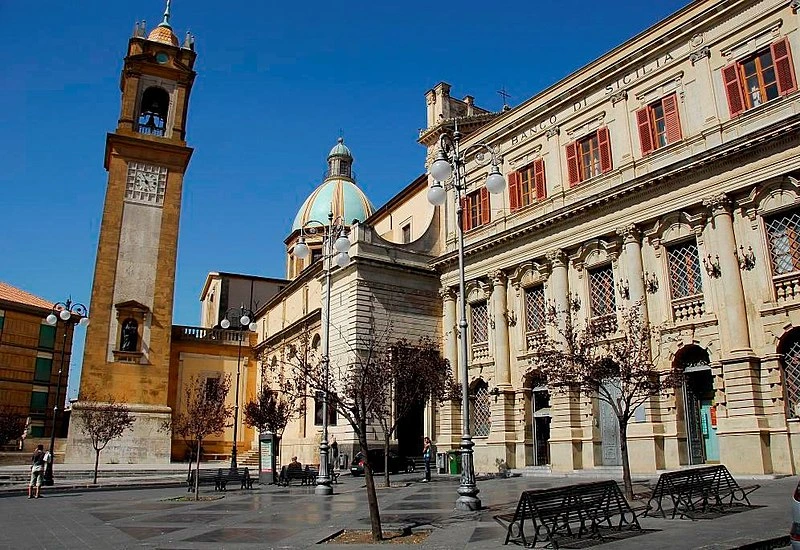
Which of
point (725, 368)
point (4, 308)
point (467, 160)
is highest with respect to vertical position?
point (467, 160)

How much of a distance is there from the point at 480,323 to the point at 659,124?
1225cm

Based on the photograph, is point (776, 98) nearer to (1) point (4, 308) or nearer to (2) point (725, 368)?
(2) point (725, 368)

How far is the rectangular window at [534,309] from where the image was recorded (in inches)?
1078

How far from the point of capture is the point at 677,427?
69.3 feet

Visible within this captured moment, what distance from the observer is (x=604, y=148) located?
25594mm

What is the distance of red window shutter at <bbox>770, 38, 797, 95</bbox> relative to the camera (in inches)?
771

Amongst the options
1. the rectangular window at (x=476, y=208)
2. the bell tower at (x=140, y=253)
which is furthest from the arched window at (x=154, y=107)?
the rectangular window at (x=476, y=208)

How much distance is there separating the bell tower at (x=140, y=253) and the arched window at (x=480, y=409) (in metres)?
17.8

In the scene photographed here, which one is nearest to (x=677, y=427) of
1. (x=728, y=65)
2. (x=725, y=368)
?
(x=725, y=368)

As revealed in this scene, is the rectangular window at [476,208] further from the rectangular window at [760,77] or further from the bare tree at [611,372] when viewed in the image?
the rectangular window at [760,77]

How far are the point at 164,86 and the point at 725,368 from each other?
1436 inches

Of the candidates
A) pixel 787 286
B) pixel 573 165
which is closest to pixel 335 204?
pixel 573 165

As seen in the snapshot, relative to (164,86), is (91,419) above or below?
below

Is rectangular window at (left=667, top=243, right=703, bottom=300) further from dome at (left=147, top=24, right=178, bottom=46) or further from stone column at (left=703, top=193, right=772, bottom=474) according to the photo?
dome at (left=147, top=24, right=178, bottom=46)
